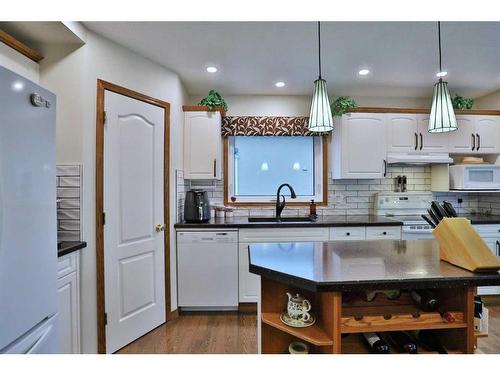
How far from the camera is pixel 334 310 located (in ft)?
3.65

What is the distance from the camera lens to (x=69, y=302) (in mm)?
1694

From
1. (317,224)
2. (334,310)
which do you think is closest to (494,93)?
(317,224)

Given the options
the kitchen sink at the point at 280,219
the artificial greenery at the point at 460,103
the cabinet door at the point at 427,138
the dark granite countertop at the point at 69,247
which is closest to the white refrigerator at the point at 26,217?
the dark granite countertop at the point at 69,247

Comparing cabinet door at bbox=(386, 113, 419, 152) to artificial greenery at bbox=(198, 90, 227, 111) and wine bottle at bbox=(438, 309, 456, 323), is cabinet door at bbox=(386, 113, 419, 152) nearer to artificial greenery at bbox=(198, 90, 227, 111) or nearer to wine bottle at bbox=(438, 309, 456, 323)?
artificial greenery at bbox=(198, 90, 227, 111)

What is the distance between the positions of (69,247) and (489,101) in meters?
4.57

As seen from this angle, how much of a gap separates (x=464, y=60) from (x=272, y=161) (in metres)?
2.09

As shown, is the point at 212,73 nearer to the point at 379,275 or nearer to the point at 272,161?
the point at 272,161

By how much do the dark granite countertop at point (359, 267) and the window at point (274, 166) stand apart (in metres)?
1.73

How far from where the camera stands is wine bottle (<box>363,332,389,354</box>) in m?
1.18

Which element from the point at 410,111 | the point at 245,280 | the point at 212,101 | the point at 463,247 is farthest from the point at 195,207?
the point at 410,111

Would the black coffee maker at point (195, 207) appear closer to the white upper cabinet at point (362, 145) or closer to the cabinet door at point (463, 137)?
the white upper cabinet at point (362, 145)

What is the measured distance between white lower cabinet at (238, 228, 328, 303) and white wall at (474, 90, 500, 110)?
8.66ft

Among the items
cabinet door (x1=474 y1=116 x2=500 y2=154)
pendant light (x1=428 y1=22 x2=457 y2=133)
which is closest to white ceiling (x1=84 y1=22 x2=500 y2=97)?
cabinet door (x1=474 y1=116 x2=500 y2=154)

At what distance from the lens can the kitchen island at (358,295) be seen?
1099 mm
